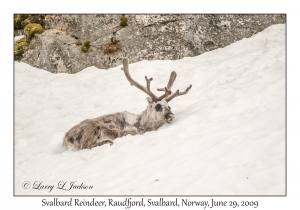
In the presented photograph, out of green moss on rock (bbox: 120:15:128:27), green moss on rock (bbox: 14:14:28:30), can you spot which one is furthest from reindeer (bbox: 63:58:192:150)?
green moss on rock (bbox: 14:14:28:30)

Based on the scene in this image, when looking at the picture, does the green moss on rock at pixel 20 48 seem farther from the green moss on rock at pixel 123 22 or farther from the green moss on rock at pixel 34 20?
the green moss on rock at pixel 123 22

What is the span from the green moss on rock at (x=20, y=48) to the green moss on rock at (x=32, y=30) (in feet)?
0.86

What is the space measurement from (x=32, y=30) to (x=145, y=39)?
4923 mm

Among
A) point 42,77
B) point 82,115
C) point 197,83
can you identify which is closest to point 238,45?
point 197,83

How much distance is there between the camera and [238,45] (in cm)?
1365

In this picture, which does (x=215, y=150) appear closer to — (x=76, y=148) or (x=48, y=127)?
(x=76, y=148)

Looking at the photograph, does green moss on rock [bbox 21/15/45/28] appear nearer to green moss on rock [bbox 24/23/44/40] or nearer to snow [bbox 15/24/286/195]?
green moss on rock [bbox 24/23/44/40]

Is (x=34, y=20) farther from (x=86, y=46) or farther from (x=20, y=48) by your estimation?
(x=86, y=46)

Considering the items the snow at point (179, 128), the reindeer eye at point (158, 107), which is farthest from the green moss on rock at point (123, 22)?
the reindeer eye at point (158, 107)

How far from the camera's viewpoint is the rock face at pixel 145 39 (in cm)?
1412

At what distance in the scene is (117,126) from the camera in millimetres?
9148
